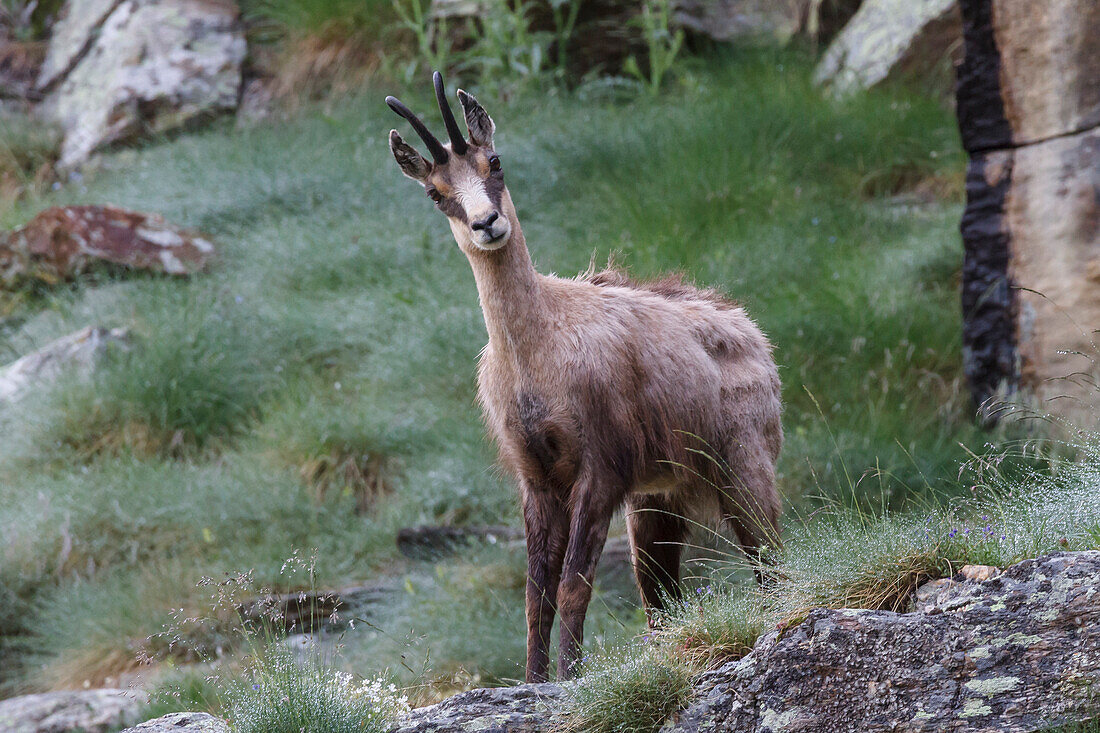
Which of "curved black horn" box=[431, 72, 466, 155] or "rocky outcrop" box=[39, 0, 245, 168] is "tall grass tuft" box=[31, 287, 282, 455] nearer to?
"rocky outcrop" box=[39, 0, 245, 168]

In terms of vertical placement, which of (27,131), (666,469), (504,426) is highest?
(27,131)

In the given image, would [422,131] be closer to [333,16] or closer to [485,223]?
[485,223]

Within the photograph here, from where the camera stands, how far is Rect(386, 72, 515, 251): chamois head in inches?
156

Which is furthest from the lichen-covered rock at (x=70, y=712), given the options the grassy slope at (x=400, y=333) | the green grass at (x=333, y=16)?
the green grass at (x=333, y=16)

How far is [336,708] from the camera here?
349cm

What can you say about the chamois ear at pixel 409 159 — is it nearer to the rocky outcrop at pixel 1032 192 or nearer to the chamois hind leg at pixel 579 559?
the chamois hind leg at pixel 579 559

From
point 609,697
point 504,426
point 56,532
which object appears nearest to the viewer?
point 609,697

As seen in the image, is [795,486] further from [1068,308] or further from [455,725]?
[455,725]

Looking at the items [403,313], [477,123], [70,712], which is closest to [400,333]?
[403,313]

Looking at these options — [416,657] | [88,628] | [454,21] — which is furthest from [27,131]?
[416,657]

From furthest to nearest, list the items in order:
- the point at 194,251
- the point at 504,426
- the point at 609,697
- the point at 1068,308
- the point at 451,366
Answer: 1. the point at 194,251
2. the point at 451,366
3. the point at 1068,308
4. the point at 504,426
5. the point at 609,697

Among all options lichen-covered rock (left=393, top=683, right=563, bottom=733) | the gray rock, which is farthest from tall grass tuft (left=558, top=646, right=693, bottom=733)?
the gray rock

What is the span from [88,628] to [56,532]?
1128 millimetres

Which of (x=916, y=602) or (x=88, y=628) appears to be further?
(x=88, y=628)
